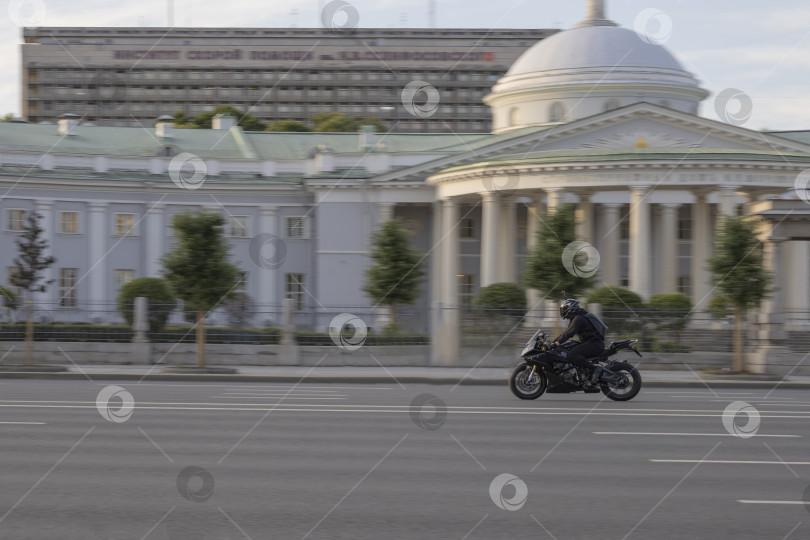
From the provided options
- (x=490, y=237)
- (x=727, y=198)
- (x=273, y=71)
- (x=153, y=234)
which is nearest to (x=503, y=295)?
(x=490, y=237)

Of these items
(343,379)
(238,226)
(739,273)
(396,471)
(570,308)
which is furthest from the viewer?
(238,226)

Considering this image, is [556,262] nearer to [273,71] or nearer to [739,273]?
[739,273]

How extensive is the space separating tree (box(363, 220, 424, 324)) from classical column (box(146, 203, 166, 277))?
690 inches

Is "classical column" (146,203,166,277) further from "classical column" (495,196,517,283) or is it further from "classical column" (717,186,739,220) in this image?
"classical column" (717,186,739,220)

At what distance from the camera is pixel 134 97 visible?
14625 centimetres

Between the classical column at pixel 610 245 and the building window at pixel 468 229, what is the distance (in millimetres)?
7903

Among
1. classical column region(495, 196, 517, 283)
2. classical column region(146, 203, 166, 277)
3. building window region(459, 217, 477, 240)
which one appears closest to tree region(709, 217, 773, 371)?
classical column region(495, 196, 517, 283)

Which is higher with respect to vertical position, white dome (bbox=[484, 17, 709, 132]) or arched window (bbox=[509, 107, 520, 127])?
white dome (bbox=[484, 17, 709, 132])

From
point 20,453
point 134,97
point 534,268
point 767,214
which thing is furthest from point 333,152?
point 134,97

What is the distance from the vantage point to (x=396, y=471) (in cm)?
1062

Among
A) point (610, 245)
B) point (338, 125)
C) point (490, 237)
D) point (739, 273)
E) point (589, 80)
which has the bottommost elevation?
point (739, 273)

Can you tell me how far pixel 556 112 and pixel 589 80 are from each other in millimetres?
2564

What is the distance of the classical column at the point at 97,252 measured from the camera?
2281 inches

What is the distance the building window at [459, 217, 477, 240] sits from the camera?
59562 mm
